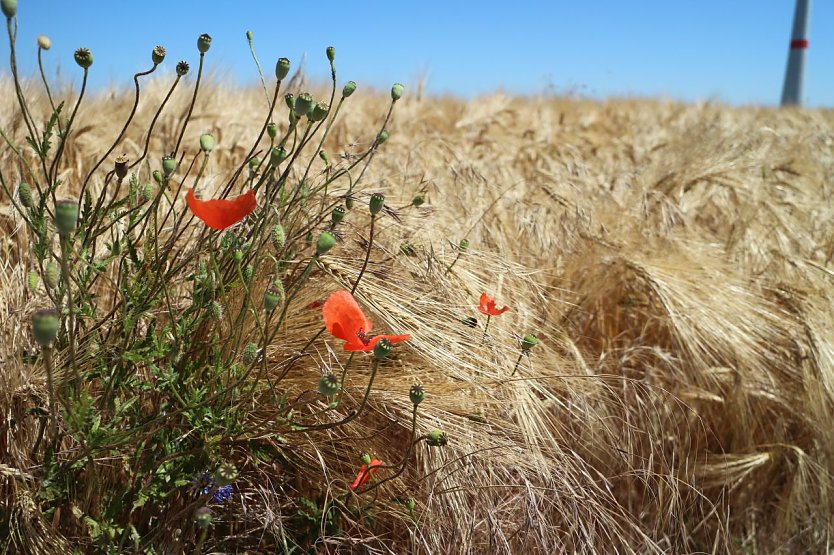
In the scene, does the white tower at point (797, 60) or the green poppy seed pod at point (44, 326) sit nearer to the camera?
the green poppy seed pod at point (44, 326)

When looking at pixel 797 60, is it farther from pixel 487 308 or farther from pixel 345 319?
pixel 345 319

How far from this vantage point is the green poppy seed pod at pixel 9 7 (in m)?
0.71

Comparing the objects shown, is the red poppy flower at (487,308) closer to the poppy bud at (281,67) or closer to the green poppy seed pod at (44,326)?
the poppy bud at (281,67)

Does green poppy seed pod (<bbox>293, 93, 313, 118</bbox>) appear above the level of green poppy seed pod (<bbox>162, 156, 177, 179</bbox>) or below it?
above

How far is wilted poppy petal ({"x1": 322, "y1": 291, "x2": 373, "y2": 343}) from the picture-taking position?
0.86 m

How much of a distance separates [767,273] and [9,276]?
6.10 ft

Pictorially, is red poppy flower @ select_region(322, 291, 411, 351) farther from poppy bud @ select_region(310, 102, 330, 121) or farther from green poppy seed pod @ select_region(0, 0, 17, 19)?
green poppy seed pod @ select_region(0, 0, 17, 19)

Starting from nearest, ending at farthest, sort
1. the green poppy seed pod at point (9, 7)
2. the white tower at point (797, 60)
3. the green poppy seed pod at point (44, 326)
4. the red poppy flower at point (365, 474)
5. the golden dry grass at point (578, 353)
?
1. the green poppy seed pod at point (44, 326)
2. the green poppy seed pod at point (9, 7)
3. the red poppy flower at point (365, 474)
4. the golden dry grass at point (578, 353)
5. the white tower at point (797, 60)

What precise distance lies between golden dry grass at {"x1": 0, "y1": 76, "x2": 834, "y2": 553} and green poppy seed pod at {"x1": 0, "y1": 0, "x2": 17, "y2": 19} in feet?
1.45

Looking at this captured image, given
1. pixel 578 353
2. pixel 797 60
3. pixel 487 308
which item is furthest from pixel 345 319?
pixel 797 60

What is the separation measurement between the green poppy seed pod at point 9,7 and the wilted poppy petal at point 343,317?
0.45 meters

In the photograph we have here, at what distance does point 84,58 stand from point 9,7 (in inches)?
4.0

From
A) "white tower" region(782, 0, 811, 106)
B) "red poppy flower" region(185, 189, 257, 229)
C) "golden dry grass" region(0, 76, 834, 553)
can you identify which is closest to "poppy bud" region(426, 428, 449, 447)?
"golden dry grass" region(0, 76, 834, 553)

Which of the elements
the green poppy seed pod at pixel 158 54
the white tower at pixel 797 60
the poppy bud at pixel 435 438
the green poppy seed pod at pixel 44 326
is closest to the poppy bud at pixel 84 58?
the green poppy seed pod at pixel 158 54
